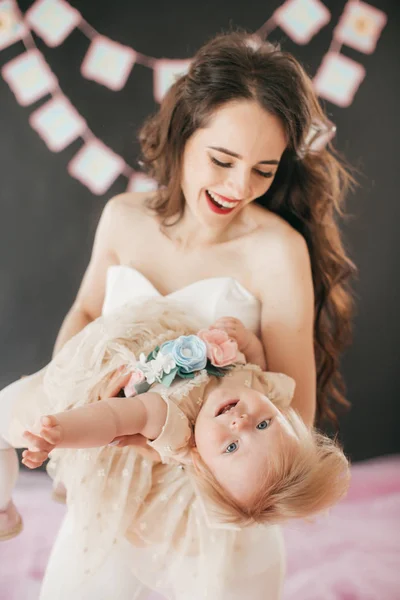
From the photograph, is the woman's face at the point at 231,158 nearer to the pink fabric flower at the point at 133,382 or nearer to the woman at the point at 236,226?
the woman at the point at 236,226

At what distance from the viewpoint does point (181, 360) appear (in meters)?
1.28

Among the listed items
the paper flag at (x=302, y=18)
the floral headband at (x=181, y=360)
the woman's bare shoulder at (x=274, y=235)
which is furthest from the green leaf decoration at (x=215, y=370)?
the paper flag at (x=302, y=18)

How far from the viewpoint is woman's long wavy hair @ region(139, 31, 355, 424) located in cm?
147

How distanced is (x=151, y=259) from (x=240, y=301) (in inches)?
9.6

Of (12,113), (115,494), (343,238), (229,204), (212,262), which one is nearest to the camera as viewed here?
(115,494)

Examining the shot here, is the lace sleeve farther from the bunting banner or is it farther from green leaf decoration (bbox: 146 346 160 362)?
the bunting banner

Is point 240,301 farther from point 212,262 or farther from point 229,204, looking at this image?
point 229,204

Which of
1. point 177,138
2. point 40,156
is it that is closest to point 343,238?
point 177,138

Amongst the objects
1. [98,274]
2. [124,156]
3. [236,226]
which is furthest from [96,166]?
[236,226]

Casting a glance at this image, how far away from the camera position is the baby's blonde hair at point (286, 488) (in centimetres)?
117

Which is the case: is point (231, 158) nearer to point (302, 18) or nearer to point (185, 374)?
point (185, 374)

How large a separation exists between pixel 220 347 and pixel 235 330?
119 millimetres

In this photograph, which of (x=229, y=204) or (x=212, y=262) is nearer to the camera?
(x=229, y=204)

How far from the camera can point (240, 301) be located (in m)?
1.61
